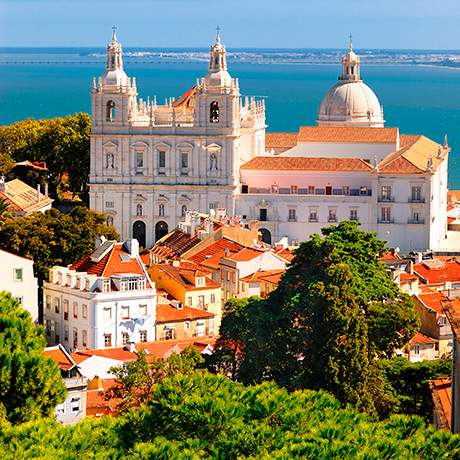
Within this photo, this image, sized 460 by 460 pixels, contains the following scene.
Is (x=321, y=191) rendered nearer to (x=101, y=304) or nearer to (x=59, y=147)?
(x=59, y=147)

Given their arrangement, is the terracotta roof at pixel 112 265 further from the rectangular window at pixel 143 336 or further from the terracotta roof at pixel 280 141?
the terracotta roof at pixel 280 141

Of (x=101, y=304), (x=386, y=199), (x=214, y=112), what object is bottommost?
(x=101, y=304)

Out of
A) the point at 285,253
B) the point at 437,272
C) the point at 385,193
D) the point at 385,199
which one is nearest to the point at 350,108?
the point at 385,193

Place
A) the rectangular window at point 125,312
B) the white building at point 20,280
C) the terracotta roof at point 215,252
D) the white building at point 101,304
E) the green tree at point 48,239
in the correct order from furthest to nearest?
the terracotta roof at point 215,252, the green tree at point 48,239, the rectangular window at point 125,312, the white building at point 20,280, the white building at point 101,304

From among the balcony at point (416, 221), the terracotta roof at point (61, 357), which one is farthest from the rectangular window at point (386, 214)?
the terracotta roof at point (61, 357)

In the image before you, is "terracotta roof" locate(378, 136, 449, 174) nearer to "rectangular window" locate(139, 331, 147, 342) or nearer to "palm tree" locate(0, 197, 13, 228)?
"palm tree" locate(0, 197, 13, 228)

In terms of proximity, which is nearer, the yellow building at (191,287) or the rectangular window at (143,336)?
the rectangular window at (143,336)

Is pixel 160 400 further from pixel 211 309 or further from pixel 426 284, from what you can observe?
pixel 426 284

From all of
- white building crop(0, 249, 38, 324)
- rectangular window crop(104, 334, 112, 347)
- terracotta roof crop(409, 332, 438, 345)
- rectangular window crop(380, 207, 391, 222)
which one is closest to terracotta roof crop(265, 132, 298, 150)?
rectangular window crop(380, 207, 391, 222)

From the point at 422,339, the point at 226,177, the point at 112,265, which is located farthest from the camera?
the point at 226,177
